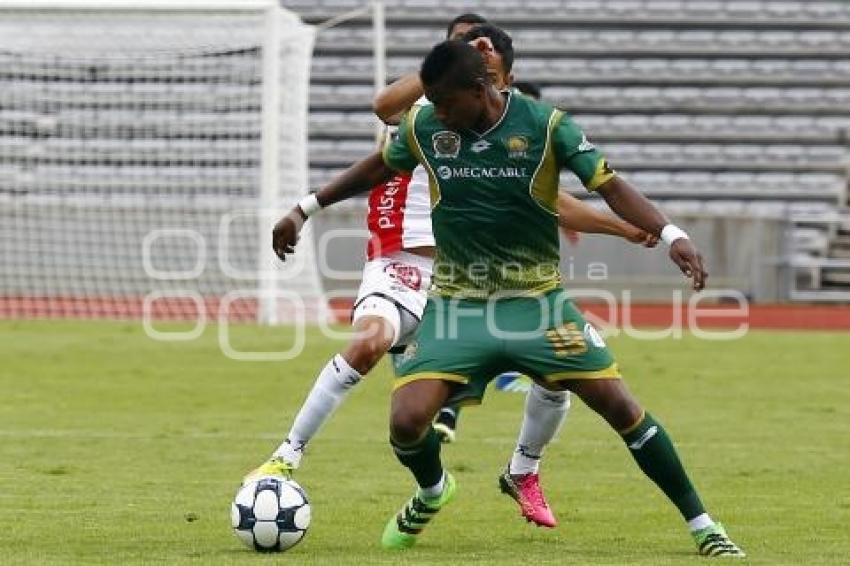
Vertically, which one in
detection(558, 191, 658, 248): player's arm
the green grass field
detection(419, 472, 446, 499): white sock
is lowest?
the green grass field

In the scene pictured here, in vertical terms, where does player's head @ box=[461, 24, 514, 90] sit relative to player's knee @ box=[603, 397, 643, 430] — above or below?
above

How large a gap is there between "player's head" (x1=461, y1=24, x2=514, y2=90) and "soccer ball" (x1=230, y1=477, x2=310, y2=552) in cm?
198

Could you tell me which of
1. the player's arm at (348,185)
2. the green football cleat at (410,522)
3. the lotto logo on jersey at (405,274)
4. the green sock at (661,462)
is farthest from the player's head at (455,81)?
the lotto logo on jersey at (405,274)

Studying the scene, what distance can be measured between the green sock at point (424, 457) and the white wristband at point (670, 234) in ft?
4.07

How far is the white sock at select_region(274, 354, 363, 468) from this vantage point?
8336 millimetres

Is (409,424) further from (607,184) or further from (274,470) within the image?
(607,184)

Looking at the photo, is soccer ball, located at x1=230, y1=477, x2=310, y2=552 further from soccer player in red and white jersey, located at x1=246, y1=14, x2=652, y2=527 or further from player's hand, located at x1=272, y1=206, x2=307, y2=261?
player's hand, located at x1=272, y1=206, x2=307, y2=261

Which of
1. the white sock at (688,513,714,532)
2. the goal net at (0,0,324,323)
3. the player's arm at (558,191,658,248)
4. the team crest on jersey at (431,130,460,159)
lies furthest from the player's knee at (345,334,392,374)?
the goal net at (0,0,324,323)

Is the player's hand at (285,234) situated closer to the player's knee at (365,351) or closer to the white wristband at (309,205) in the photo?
the white wristband at (309,205)

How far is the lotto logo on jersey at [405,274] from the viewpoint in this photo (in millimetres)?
9719

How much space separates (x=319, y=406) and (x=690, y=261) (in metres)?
2.36

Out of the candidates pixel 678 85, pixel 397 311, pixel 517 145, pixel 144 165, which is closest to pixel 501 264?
pixel 517 145

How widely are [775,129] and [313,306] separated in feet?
36.9

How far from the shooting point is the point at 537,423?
27.8 feet
